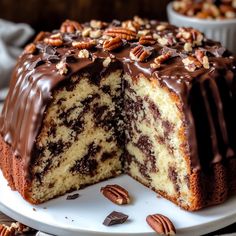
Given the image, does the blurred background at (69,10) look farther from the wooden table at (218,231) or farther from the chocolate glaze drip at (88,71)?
the wooden table at (218,231)

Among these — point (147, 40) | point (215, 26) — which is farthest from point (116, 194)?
point (215, 26)

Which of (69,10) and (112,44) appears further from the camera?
(69,10)

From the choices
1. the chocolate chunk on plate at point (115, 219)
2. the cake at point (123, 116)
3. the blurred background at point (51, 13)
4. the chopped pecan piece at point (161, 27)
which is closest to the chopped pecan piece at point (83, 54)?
the cake at point (123, 116)

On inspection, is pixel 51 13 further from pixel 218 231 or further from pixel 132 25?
pixel 218 231

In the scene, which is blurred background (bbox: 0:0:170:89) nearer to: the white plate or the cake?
the cake

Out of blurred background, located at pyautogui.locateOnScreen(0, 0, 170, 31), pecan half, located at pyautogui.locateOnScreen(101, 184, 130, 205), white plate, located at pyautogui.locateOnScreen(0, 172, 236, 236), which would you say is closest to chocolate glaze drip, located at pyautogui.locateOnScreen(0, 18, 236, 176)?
white plate, located at pyautogui.locateOnScreen(0, 172, 236, 236)
